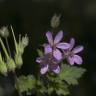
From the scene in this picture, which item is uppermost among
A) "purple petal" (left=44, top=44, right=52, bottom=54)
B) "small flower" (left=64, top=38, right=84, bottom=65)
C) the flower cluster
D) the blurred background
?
"purple petal" (left=44, top=44, right=52, bottom=54)

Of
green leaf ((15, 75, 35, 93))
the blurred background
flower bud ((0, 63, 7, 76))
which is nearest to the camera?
flower bud ((0, 63, 7, 76))

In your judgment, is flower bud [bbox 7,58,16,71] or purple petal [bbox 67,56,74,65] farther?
purple petal [bbox 67,56,74,65]

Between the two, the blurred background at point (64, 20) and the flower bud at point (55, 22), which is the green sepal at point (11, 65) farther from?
the blurred background at point (64, 20)

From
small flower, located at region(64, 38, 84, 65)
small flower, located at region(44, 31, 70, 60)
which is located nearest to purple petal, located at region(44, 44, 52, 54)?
small flower, located at region(44, 31, 70, 60)

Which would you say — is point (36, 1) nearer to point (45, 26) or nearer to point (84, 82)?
point (45, 26)

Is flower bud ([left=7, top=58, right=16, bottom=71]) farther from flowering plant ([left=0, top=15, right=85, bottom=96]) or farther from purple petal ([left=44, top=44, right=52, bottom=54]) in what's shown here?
purple petal ([left=44, top=44, right=52, bottom=54])

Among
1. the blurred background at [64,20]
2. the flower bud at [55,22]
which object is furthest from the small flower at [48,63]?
the blurred background at [64,20]

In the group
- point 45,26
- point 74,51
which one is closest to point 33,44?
point 45,26

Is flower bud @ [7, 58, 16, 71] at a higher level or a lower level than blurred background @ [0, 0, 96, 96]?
higher
